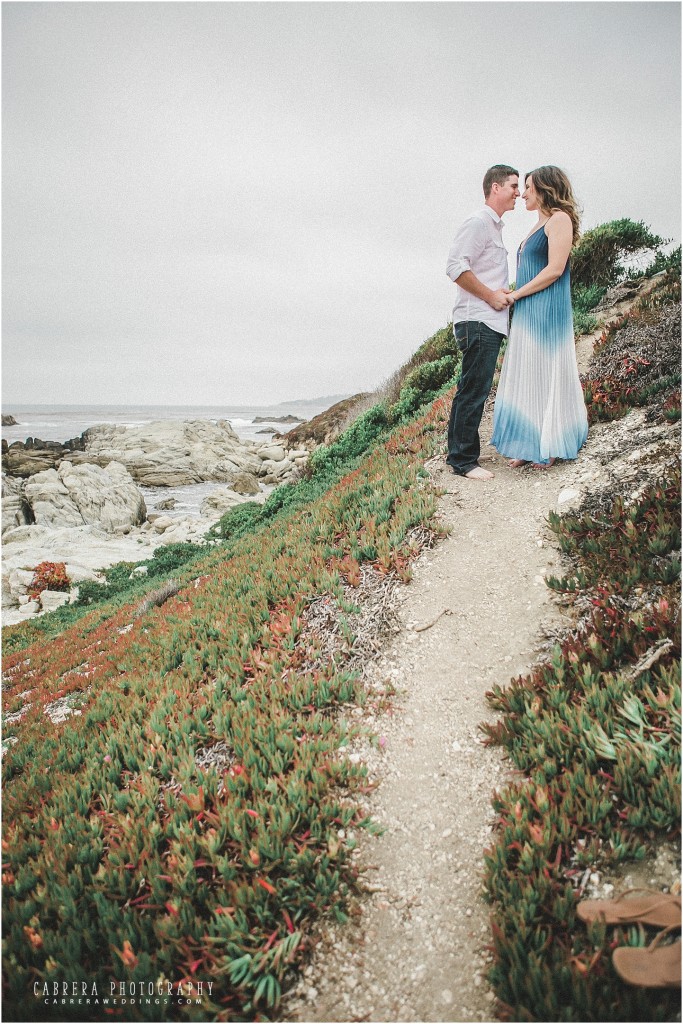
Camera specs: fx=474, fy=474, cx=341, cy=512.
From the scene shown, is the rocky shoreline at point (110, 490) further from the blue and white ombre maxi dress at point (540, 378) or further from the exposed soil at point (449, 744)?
the exposed soil at point (449, 744)

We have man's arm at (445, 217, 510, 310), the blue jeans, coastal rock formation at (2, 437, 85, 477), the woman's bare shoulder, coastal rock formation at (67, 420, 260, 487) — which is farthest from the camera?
coastal rock formation at (67, 420, 260, 487)

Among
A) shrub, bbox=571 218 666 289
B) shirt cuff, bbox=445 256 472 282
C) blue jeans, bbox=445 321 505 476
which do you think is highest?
shrub, bbox=571 218 666 289

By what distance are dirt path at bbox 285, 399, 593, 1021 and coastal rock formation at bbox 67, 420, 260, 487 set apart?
33920mm

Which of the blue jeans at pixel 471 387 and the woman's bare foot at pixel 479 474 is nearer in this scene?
the blue jeans at pixel 471 387

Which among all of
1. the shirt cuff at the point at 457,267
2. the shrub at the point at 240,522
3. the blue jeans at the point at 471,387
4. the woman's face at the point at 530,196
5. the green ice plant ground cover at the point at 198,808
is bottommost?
the green ice plant ground cover at the point at 198,808

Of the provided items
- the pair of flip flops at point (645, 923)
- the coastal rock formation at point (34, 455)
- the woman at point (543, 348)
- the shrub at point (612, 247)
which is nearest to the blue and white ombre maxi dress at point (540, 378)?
the woman at point (543, 348)

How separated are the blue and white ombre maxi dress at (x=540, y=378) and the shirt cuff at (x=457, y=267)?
0.83 meters

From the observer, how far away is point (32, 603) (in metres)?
15.7

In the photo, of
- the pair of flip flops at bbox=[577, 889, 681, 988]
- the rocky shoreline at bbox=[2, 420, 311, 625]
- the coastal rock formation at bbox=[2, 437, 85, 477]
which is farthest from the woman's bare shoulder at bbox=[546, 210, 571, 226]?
the coastal rock formation at bbox=[2, 437, 85, 477]

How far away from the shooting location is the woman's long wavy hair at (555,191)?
4.86 m

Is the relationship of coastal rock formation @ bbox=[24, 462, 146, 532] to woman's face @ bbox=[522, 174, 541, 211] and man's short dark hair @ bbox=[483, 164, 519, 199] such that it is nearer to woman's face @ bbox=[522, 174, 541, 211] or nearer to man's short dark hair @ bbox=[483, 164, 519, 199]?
man's short dark hair @ bbox=[483, 164, 519, 199]

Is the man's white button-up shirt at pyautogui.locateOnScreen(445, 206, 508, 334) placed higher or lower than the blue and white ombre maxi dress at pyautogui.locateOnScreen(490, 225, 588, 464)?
higher

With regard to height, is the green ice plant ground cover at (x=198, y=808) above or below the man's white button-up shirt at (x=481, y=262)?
below

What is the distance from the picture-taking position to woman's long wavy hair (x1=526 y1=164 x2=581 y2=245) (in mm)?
4859
